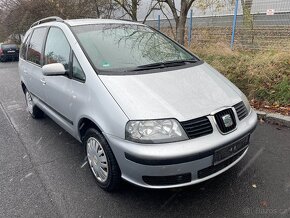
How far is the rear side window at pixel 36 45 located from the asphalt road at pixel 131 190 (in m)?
1.38

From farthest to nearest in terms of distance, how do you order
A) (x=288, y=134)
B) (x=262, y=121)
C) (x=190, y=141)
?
(x=262, y=121) < (x=288, y=134) < (x=190, y=141)

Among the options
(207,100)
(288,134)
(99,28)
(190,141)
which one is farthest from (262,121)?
(99,28)

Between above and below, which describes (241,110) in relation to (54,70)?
below

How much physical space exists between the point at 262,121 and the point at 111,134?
2.90m

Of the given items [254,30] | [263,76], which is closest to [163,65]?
[263,76]

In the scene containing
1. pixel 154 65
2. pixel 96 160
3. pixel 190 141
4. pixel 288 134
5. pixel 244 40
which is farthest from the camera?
pixel 244 40

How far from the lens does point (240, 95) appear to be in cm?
287

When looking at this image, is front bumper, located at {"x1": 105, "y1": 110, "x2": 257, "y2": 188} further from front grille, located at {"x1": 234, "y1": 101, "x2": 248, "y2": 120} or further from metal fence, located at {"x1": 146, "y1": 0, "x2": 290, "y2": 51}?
metal fence, located at {"x1": 146, "y1": 0, "x2": 290, "y2": 51}

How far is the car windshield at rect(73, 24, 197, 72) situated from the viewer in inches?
116

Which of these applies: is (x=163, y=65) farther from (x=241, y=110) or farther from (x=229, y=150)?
(x=229, y=150)

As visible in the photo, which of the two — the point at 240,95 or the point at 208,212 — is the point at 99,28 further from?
the point at 208,212

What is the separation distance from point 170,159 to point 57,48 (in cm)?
221

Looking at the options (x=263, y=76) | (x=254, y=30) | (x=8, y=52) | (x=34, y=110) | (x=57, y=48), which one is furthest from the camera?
(x=8, y=52)

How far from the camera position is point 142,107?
234cm
